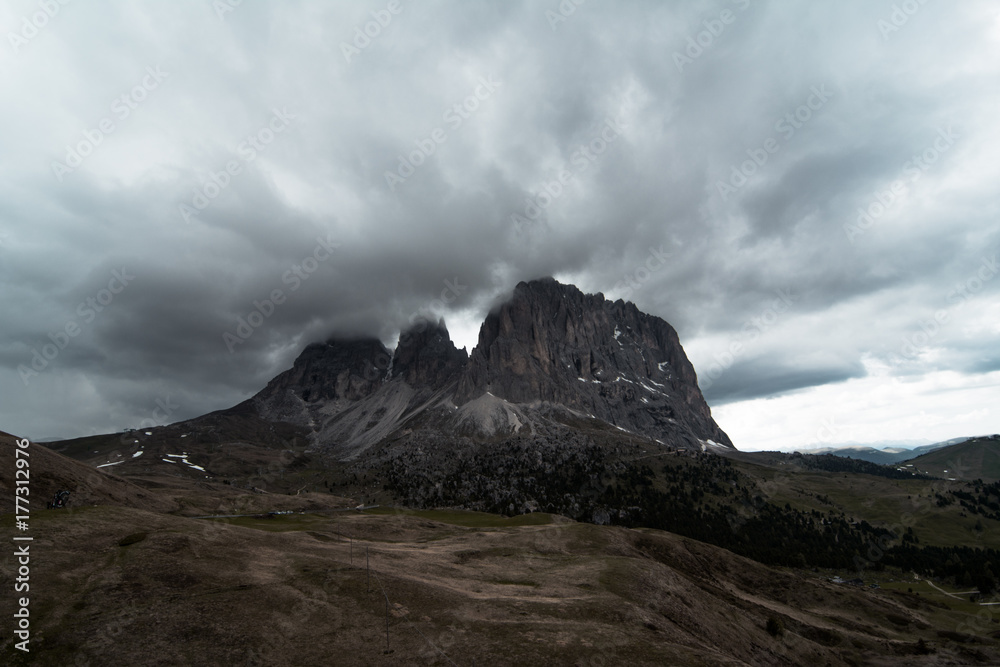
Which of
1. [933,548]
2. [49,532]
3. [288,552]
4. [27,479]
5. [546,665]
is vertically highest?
[27,479]

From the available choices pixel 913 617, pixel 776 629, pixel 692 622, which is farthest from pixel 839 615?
pixel 692 622

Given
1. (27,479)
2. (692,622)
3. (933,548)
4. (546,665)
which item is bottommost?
(933,548)

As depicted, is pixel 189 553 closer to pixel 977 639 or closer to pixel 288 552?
pixel 288 552

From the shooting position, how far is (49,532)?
3559 cm

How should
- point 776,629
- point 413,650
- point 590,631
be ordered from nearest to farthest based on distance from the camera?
1. point 413,650
2. point 590,631
3. point 776,629

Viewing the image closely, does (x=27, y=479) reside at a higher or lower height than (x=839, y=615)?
higher

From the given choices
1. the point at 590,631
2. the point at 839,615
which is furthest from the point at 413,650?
the point at 839,615

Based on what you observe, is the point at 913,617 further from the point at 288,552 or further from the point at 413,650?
the point at 288,552

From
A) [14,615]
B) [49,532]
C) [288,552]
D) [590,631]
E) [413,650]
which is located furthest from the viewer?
[288,552]

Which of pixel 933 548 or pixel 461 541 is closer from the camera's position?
pixel 461 541

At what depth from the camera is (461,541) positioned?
70.8m

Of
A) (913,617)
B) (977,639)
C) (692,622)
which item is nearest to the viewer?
(692,622)

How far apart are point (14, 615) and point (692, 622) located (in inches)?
1929

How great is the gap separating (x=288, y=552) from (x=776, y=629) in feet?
176
